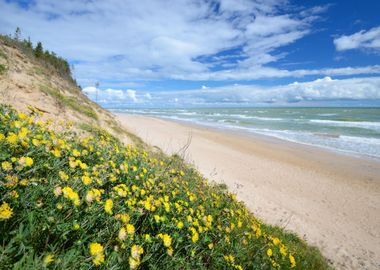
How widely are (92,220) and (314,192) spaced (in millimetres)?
10010

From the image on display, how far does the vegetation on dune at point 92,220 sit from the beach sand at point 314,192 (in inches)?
96.0

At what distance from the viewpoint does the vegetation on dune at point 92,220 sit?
53.3 inches

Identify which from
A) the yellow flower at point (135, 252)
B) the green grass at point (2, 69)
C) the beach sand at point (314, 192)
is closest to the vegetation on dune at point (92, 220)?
the yellow flower at point (135, 252)

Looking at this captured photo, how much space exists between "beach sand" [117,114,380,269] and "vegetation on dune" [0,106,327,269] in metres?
2.44

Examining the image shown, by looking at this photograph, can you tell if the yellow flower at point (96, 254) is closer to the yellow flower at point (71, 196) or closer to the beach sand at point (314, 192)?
the yellow flower at point (71, 196)

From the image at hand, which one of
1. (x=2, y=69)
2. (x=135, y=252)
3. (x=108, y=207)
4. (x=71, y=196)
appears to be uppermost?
(x=2, y=69)

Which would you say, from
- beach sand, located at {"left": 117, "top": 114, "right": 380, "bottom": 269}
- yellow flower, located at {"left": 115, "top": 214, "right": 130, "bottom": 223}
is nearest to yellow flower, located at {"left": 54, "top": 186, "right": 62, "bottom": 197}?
yellow flower, located at {"left": 115, "top": 214, "right": 130, "bottom": 223}

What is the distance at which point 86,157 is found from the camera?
2.57m

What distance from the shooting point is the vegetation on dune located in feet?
4.44

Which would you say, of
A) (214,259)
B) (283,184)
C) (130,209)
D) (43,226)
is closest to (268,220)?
(283,184)

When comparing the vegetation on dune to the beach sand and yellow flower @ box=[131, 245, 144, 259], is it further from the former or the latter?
the beach sand

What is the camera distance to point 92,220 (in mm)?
1602

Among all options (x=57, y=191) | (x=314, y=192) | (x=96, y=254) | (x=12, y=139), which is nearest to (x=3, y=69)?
(x=12, y=139)

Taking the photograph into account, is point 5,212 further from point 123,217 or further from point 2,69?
point 2,69
